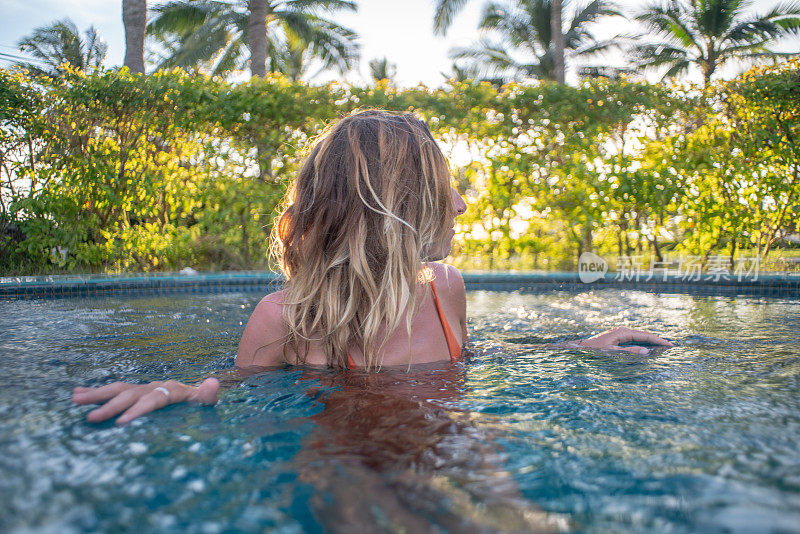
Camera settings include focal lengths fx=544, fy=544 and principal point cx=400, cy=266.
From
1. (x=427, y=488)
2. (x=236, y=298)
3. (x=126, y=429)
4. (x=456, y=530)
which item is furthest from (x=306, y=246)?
(x=236, y=298)

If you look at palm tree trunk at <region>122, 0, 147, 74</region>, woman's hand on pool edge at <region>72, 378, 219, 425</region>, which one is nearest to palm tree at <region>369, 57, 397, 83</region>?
palm tree trunk at <region>122, 0, 147, 74</region>

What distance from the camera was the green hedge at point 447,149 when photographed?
8.15 m

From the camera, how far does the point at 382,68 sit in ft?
117

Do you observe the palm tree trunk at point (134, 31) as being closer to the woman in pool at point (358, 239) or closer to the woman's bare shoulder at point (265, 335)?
the woman's bare shoulder at point (265, 335)

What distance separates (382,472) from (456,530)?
0.28 meters

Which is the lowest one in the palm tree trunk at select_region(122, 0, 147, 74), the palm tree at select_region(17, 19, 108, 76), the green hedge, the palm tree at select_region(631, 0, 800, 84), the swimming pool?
the swimming pool

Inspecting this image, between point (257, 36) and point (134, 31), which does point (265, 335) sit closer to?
point (134, 31)

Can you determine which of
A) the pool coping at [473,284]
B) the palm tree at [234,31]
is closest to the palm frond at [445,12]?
the palm tree at [234,31]

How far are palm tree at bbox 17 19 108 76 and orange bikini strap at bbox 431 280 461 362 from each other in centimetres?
3100

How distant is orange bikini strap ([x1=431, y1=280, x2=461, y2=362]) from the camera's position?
2.11m

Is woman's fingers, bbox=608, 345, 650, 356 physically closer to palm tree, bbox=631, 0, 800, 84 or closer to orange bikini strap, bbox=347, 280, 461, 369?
orange bikini strap, bbox=347, 280, 461, 369

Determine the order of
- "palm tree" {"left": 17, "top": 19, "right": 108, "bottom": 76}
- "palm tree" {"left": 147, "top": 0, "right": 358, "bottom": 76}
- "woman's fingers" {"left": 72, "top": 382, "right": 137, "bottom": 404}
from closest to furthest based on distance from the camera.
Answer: "woman's fingers" {"left": 72, "top": 382, "right": 137, "bottom": 404}
"palm tree" {"left": 147, "top": 0, "right": 358, "bottom": 76}
"palm tree" {"left": 17, "top": 19, "right": 108, "bottom": 76}

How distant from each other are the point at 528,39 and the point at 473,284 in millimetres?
20619

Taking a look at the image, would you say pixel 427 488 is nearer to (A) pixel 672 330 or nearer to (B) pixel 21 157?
(A) pixel 672 330
